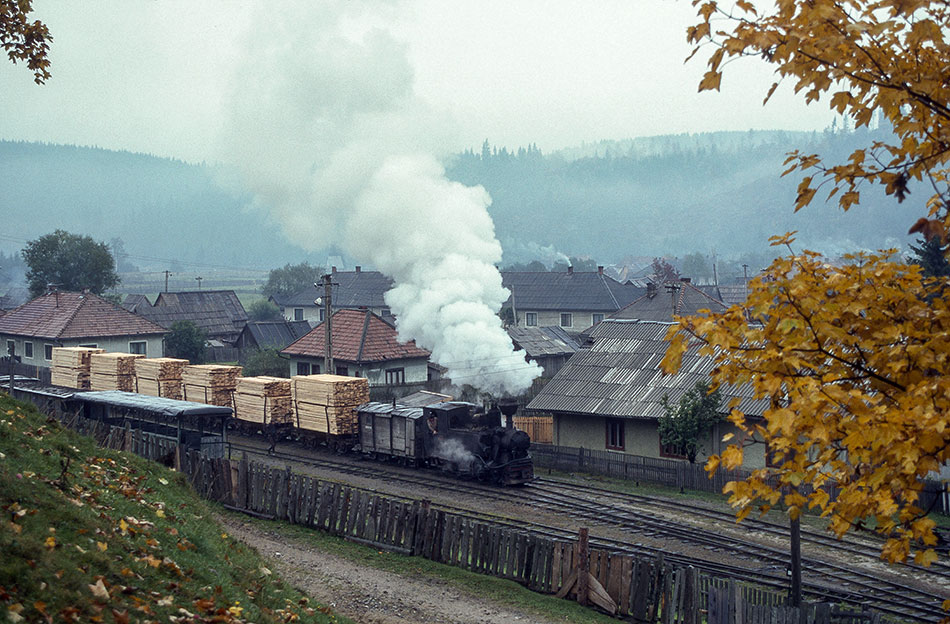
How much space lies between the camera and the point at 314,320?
8344 cm

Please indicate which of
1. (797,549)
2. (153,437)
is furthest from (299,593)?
(153,437)

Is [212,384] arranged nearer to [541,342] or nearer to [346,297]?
[541,342]

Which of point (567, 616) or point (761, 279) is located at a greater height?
point (761, 279)

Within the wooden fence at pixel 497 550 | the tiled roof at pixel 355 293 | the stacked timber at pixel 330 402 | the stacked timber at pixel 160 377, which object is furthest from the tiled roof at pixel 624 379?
the tiled roof at pixel 355 293

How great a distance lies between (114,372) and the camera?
39062 millimetres

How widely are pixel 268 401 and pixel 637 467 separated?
1544cm

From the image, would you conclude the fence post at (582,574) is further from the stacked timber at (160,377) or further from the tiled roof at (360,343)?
the stacked timber at (160,377)

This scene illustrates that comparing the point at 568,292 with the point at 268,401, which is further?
the point at 568,292

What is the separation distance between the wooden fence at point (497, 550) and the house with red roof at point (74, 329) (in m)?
A: 29.2

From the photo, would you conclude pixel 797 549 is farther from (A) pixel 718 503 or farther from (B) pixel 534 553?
(A) pixel 718 503

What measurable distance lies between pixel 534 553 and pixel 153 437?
42.1 feet

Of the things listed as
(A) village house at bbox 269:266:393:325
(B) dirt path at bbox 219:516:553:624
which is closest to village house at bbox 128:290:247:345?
(A) village house at bbox 269:266:393:325

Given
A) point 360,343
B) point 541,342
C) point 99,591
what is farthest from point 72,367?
point 99,591

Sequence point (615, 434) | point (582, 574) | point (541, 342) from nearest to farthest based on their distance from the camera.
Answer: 1. point (582, 574)
2. point (615, 434)
3. point (541, 342)
